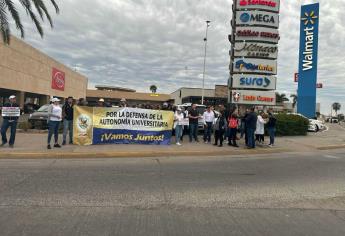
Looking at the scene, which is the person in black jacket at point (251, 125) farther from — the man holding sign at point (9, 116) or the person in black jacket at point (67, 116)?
the man holding sign at point (9, 116)

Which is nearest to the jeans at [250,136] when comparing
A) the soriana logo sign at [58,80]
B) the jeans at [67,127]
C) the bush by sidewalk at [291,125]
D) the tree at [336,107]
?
the bush by sidewalk at [291,125]

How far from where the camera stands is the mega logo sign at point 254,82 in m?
22.3

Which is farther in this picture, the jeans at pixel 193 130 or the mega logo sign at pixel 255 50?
the mega logo sign at pixel 255 50

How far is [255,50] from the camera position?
21.9m

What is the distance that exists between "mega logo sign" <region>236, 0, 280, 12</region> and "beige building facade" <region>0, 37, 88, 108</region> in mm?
23224

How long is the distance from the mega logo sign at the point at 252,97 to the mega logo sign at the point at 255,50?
2.18 m

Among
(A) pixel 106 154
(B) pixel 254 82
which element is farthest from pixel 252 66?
(A) pixel 106 154

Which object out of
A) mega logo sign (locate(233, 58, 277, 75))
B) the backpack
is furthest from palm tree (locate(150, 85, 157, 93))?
the backpack

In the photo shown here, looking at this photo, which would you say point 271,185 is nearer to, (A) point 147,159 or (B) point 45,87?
(A) point 147,159

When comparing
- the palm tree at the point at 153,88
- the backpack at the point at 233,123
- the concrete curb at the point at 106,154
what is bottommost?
the concrete curb at the point at 106,154

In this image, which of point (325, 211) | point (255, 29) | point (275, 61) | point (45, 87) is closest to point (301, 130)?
point (275, 61)

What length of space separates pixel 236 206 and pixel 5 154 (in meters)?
7.78

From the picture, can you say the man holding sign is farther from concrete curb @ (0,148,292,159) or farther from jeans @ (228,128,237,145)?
jeans @ (228,128,237,145)

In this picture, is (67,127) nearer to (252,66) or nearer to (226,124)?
(226,124)
